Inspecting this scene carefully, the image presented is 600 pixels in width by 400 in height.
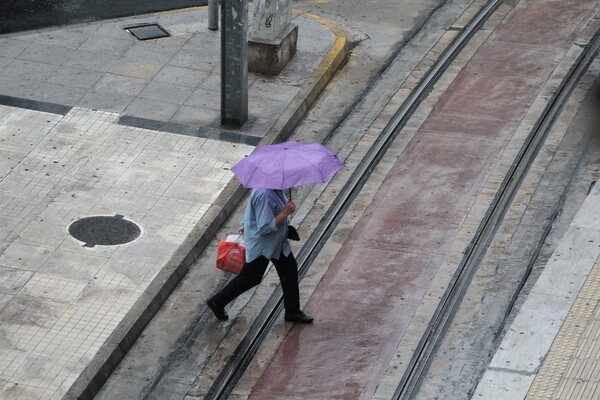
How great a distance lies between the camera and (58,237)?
44.7ft

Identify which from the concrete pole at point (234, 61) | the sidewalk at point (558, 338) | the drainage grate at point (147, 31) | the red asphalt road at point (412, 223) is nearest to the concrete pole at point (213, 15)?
the drainage grate at point (147, 31)

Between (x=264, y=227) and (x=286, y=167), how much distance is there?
590mm

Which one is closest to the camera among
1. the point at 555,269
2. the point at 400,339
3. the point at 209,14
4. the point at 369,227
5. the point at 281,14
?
the point at 400,339

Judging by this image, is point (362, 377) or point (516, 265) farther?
point (516, 265)

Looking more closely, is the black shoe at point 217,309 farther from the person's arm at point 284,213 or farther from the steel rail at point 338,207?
the person's arm at point 284,213

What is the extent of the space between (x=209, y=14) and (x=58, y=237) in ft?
20.3

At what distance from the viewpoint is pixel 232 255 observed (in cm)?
1244

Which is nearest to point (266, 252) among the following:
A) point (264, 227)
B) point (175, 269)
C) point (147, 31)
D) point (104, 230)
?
point (264, 227)

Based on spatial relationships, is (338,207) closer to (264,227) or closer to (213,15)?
(264,227)

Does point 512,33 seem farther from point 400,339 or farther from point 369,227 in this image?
point 400,339

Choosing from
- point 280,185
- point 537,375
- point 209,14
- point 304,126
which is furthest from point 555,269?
point 209,14

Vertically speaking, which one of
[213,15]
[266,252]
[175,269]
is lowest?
[213,15]

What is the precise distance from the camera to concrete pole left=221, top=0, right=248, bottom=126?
15.6 m

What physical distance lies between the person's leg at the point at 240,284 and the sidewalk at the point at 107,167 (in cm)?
67
